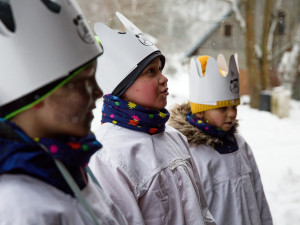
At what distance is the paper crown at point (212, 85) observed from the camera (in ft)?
7.15

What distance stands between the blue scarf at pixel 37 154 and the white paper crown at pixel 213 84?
4.52 ft

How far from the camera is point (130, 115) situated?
4.86ft

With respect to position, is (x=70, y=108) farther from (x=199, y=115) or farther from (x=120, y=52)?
(x=199, y=115)

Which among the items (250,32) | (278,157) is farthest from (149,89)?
(250,32)

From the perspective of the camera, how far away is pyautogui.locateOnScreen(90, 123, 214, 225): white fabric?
1317 mm

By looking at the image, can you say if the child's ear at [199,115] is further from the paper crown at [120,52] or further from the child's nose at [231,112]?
the paper crown at [120,52]

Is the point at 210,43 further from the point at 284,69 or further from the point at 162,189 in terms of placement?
the point at 162,189

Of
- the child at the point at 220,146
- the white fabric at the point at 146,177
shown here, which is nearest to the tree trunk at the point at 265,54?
the child at the point at 220,146

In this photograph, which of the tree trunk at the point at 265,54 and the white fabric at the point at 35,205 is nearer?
the white fabric at the point at 35,205

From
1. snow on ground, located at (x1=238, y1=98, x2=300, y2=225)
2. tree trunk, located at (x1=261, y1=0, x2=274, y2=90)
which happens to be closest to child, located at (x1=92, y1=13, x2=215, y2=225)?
snow on ground, located at (x1=238, y1=98, x2=300, y2=225)

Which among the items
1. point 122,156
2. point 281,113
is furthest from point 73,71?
point 281,113

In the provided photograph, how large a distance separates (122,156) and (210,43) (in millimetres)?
15654

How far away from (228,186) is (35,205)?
1421 millimetres

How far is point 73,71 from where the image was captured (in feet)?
2.92
